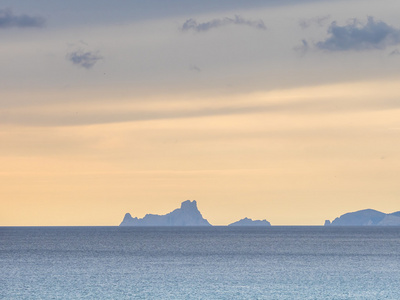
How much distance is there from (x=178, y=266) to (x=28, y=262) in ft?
105

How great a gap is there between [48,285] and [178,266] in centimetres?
3818

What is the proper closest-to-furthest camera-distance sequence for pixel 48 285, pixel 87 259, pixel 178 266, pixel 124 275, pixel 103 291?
pixel 103 291, pixel 48 285, pixel 124 275, pixel 178 266, pixel 87 259

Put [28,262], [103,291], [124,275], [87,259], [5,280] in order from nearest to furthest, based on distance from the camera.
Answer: [103,291]
[5,280]
[124,275]
[28,262]
[87,259]

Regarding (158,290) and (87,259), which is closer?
(158,290)

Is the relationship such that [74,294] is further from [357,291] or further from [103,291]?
[357,291]

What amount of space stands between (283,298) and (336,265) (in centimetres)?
5409

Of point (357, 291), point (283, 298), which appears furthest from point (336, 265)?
point (283, 298)

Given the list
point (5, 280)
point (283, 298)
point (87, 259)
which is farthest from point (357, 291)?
point (87, 259)

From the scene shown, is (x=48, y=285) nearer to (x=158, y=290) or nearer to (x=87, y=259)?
(x=158, y=290)

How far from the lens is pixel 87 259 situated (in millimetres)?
147500

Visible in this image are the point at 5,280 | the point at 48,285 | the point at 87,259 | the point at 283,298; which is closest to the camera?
the point at 283,298

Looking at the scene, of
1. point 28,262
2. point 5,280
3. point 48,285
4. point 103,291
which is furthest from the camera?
point 28,262

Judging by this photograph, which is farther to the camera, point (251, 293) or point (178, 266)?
point (178, 266)

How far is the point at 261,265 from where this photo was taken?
13088cm
